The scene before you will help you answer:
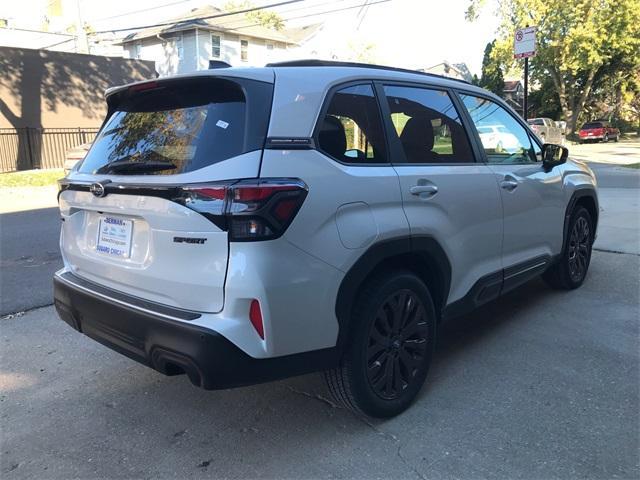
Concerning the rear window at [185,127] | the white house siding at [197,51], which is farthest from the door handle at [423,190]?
the white house siding at [197,51]

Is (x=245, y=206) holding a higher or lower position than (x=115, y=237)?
higher

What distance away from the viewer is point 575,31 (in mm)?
35156

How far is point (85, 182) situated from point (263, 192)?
4.01 ft

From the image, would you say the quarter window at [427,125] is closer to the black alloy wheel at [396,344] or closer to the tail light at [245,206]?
the black alloy wheel at [396,344]

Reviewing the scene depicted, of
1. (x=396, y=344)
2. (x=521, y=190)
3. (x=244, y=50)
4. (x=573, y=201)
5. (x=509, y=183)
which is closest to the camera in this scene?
(x=396, y=344)

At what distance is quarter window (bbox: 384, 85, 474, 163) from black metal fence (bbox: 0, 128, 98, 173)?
1942cm

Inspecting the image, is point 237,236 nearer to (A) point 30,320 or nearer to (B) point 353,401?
(B) point 353,401

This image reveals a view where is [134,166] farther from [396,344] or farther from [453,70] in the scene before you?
[453,70]

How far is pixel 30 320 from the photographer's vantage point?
4.84 m

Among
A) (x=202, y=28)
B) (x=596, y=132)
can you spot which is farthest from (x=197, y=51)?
(x=596, y=132)

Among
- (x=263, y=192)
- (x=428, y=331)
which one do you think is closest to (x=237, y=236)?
(x=263, y=192)

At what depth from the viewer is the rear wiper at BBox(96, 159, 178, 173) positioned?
2660mm

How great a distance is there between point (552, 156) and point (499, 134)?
0.71m

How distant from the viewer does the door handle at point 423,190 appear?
3131mm
